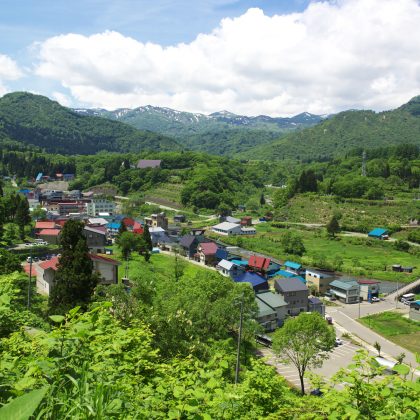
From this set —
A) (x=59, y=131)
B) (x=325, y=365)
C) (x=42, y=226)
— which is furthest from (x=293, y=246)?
(x=59, y=131)

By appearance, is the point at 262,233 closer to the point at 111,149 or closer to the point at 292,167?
the point at 292,167

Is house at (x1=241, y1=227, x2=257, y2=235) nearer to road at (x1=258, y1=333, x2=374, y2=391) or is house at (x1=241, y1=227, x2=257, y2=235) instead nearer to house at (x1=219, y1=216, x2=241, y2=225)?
house at (x1=219, y1=216, x2=241, y2=225)

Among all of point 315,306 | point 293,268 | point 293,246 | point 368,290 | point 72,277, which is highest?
point 72,277

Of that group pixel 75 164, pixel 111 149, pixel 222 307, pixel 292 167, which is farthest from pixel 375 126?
pixel 222 307

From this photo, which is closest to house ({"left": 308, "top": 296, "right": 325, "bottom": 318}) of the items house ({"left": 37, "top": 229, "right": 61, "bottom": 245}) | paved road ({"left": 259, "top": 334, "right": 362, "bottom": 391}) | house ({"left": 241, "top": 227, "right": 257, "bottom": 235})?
paved road ({"left": 259, "top": 334, "right": 362, "bottom": 391})

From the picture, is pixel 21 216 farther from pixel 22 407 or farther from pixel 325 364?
pixel 22 407

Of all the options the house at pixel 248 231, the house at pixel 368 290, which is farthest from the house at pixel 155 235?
the house at pixel 368 290
